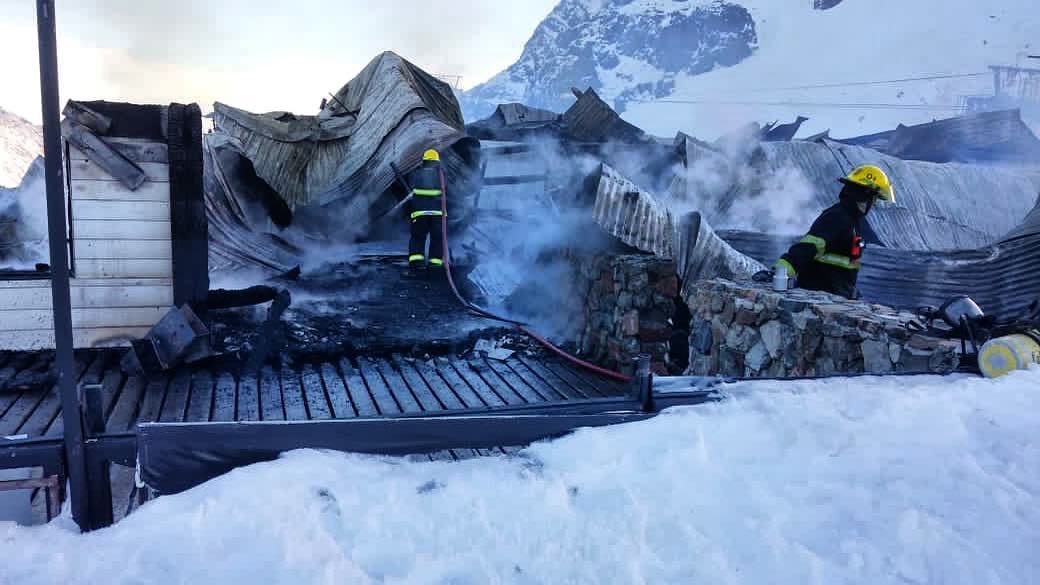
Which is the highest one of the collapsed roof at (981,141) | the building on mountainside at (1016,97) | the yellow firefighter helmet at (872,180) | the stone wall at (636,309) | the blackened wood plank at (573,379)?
the building on mountainside at (1016,97)

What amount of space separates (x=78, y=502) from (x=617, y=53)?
135731 millimetres

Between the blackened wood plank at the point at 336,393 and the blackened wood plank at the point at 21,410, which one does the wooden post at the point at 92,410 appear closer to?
the blackened wood plank at the point at 336,393

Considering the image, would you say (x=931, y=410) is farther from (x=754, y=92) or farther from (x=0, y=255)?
(x=754, y=92)

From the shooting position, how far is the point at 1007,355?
2.97m

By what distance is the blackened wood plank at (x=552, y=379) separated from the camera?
5.63 m

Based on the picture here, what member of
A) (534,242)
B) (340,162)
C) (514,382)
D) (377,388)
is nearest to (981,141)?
(534,242)

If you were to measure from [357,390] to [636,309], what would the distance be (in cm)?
244

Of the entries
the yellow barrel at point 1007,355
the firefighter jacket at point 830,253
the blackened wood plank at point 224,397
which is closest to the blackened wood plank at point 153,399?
the blackened wood plank at point 224,397

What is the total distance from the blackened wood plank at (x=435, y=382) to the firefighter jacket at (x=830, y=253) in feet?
9.00

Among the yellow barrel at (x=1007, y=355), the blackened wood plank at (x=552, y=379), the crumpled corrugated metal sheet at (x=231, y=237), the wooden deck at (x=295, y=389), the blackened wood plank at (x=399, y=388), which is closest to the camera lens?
the yellow barrel at (x=1007, y=355)

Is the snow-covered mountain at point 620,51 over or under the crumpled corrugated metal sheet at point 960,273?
over

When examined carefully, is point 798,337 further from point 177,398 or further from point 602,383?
point 177,398

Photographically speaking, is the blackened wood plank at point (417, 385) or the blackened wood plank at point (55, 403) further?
the blackened wood plank at point (417, 385)

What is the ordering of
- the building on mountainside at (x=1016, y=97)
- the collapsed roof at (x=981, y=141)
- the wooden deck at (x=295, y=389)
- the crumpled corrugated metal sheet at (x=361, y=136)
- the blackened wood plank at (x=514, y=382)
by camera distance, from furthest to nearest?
the building on mountainside at (x=1016, y=97), the collapsed roof at (x=981, y=141), the crumpled corrugated metal sheet at (x=361, y=136), the blackened wood plank at (x=514, y=382), the wooden deck at (x=295, y=389)
